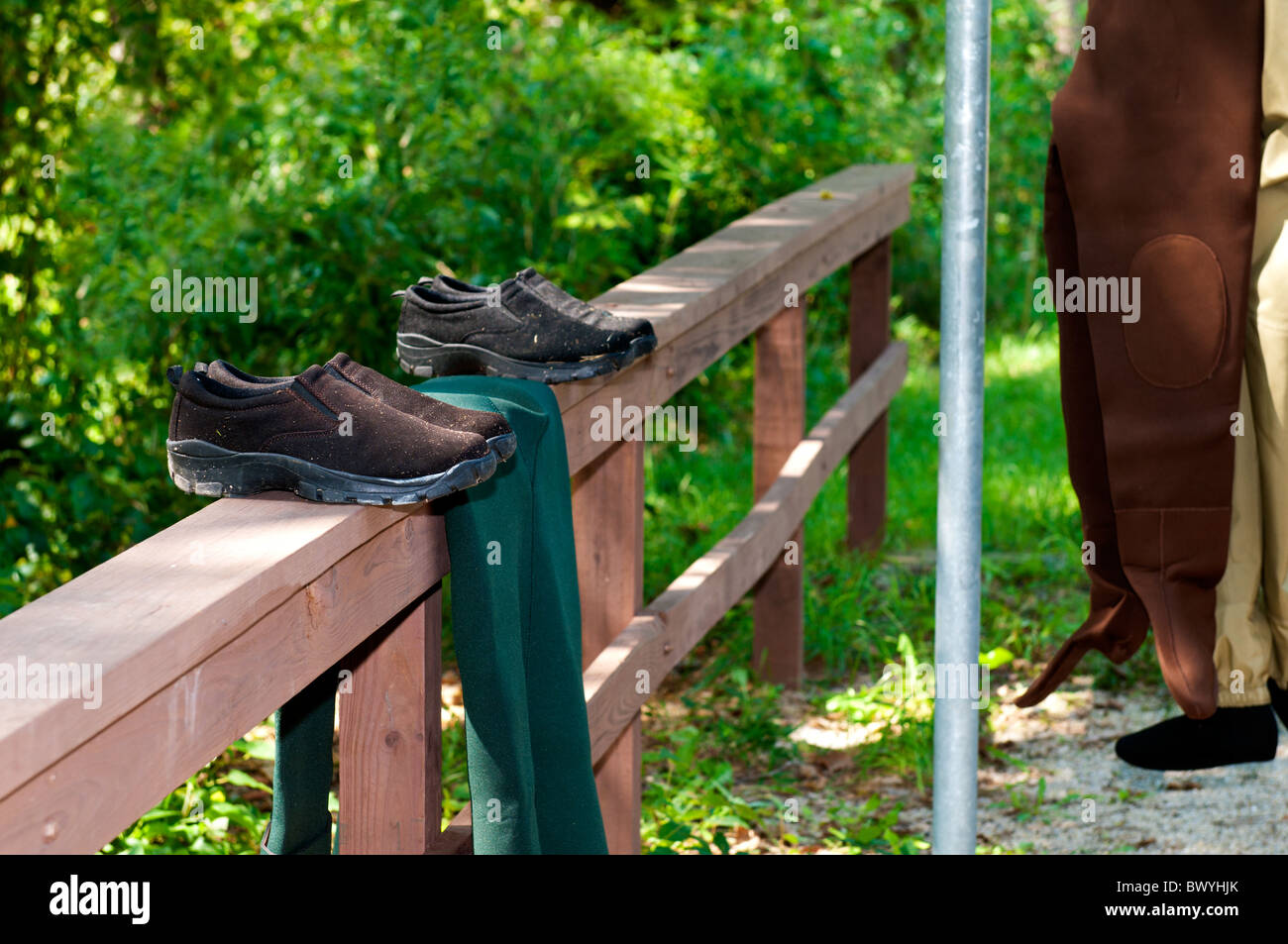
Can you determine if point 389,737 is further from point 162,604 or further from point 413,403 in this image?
point 162,604

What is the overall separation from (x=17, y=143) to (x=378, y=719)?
4.29 meters

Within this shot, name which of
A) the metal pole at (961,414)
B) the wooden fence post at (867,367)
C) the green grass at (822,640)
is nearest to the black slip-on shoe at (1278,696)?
the green grass at (822,640)

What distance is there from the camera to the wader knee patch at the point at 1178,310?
218 centimetres

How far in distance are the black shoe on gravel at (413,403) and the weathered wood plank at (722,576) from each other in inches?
30.4

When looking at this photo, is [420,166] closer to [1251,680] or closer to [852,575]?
[852,575]

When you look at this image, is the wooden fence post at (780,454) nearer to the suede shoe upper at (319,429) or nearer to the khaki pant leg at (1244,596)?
the khaki pant leg at (1244,596)

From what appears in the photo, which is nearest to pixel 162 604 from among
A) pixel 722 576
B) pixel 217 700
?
pixel 217 700

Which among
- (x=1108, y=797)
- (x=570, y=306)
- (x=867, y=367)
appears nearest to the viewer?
(x=570, y=306)

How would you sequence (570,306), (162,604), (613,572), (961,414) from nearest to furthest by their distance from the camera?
(162,604), (961,414), (570,306), (613,572)

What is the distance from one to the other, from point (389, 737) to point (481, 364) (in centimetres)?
64

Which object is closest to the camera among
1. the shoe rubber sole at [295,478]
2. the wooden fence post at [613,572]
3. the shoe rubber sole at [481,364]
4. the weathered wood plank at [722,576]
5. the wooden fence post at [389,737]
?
the shoe rubber sole at [295,478]

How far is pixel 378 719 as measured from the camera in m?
1.98

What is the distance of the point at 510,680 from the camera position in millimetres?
1926

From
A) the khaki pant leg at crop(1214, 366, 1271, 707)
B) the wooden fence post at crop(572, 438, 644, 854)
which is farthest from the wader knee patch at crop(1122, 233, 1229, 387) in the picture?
the wooden fence post at crop(572, 438, 644, 854)
